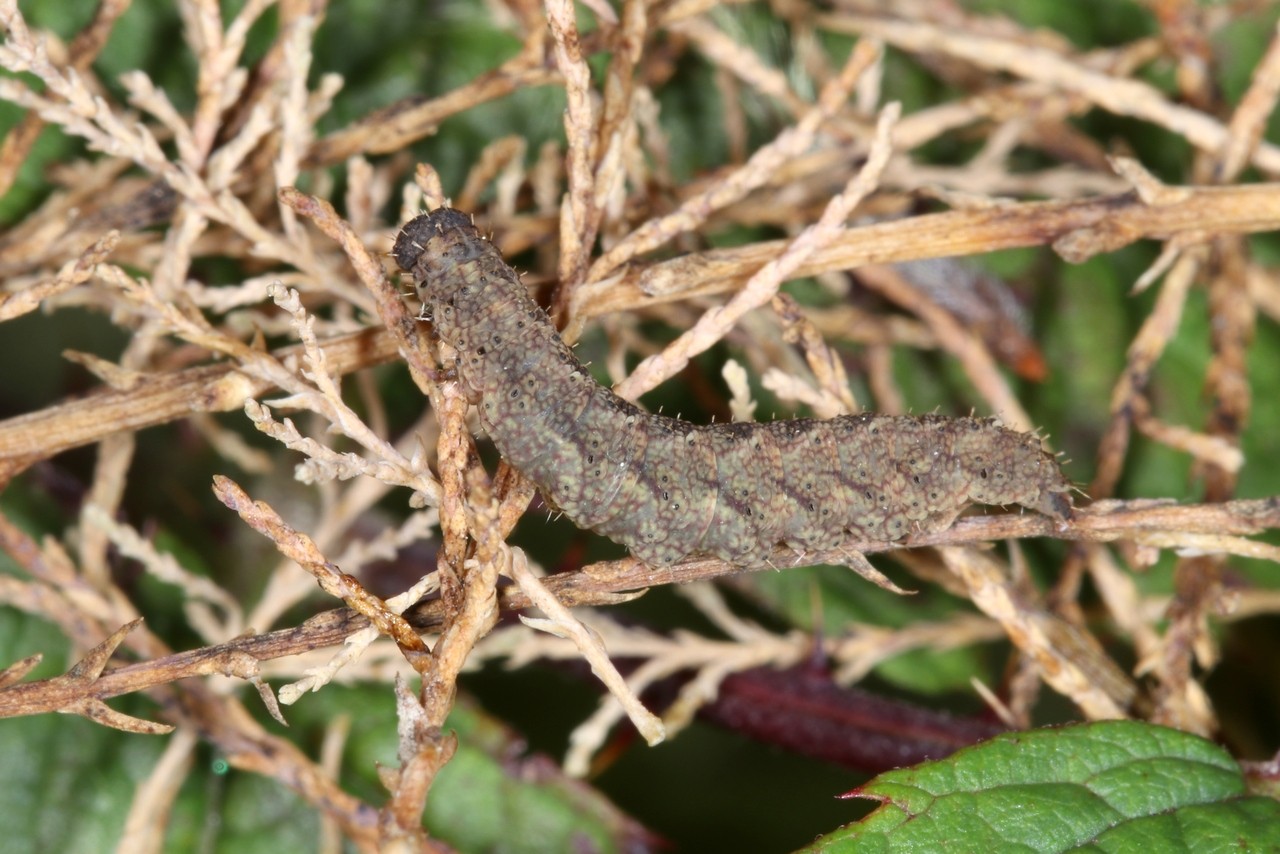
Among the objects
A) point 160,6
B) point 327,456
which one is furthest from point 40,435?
point 160,6

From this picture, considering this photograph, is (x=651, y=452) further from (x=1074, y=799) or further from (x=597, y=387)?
(x=1074, y=799)

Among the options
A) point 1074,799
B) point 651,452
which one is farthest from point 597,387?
point 1074,799

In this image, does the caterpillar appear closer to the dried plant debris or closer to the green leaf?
the dried plant debris

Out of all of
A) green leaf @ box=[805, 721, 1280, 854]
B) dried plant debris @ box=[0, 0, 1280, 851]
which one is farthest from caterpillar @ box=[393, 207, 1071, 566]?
green leaf @ box=[805, 721, 1280, 854]

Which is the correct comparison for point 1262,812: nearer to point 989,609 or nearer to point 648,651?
point 989,609

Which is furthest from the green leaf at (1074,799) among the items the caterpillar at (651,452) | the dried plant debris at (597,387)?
the caterpillar at (651,452)

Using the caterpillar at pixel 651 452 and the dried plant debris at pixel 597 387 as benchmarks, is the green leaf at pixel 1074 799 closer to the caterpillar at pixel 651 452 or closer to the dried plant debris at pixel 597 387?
the dried plant debris at pixel 597 387
